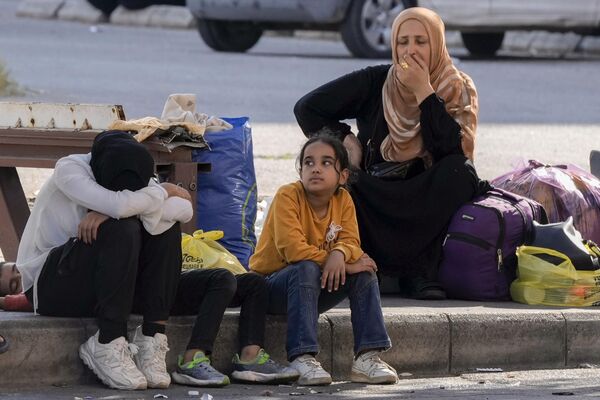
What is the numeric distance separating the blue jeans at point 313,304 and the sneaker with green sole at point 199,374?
284mm

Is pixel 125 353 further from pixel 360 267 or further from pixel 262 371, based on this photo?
pixel 360 267

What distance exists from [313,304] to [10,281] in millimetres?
1200

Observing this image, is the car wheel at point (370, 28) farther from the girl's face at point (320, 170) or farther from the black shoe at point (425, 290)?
the girl's face at point (320, 170)

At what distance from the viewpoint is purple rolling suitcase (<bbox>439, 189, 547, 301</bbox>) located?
6141 mm

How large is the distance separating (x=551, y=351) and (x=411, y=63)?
1302 millimetres

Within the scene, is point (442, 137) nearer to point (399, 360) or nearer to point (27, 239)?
point (399, 360)

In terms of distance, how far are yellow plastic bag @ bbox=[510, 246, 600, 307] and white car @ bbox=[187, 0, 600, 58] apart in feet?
32.4

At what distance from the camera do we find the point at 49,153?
6.20 m

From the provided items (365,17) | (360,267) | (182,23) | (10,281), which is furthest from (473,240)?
(182,23)

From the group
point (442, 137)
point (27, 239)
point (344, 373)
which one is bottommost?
point (344, 373)

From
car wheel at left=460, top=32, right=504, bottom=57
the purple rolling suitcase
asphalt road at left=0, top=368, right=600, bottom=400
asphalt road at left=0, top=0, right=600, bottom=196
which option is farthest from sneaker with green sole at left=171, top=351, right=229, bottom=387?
car wheel at left=460, top=32, right=504, bottom=57

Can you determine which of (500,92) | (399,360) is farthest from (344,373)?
(500,92)

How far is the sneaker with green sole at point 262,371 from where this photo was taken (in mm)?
5293

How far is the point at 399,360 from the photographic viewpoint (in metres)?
5.75
